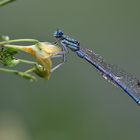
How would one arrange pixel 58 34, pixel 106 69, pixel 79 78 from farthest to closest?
pixel 79 78, pixel 106 69, pixel 58 34

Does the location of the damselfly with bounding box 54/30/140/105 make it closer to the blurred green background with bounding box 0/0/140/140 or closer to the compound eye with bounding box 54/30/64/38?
the compound eye with bounding box 54/30/64/38

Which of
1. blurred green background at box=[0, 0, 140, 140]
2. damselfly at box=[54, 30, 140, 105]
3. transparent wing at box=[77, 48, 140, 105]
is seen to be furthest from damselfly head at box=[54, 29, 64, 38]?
blurred green background at box=[0, 0, 140, 140]

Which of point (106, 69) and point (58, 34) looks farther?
point (106, 69)

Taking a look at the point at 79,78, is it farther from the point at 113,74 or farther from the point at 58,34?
the point at 58,34

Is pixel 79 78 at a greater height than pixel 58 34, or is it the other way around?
pixel 79 78

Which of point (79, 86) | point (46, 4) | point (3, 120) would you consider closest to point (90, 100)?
point (79, 86)

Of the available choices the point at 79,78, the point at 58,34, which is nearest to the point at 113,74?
the point at 58,34

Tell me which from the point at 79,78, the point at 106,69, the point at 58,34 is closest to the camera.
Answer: the point at 58,34
